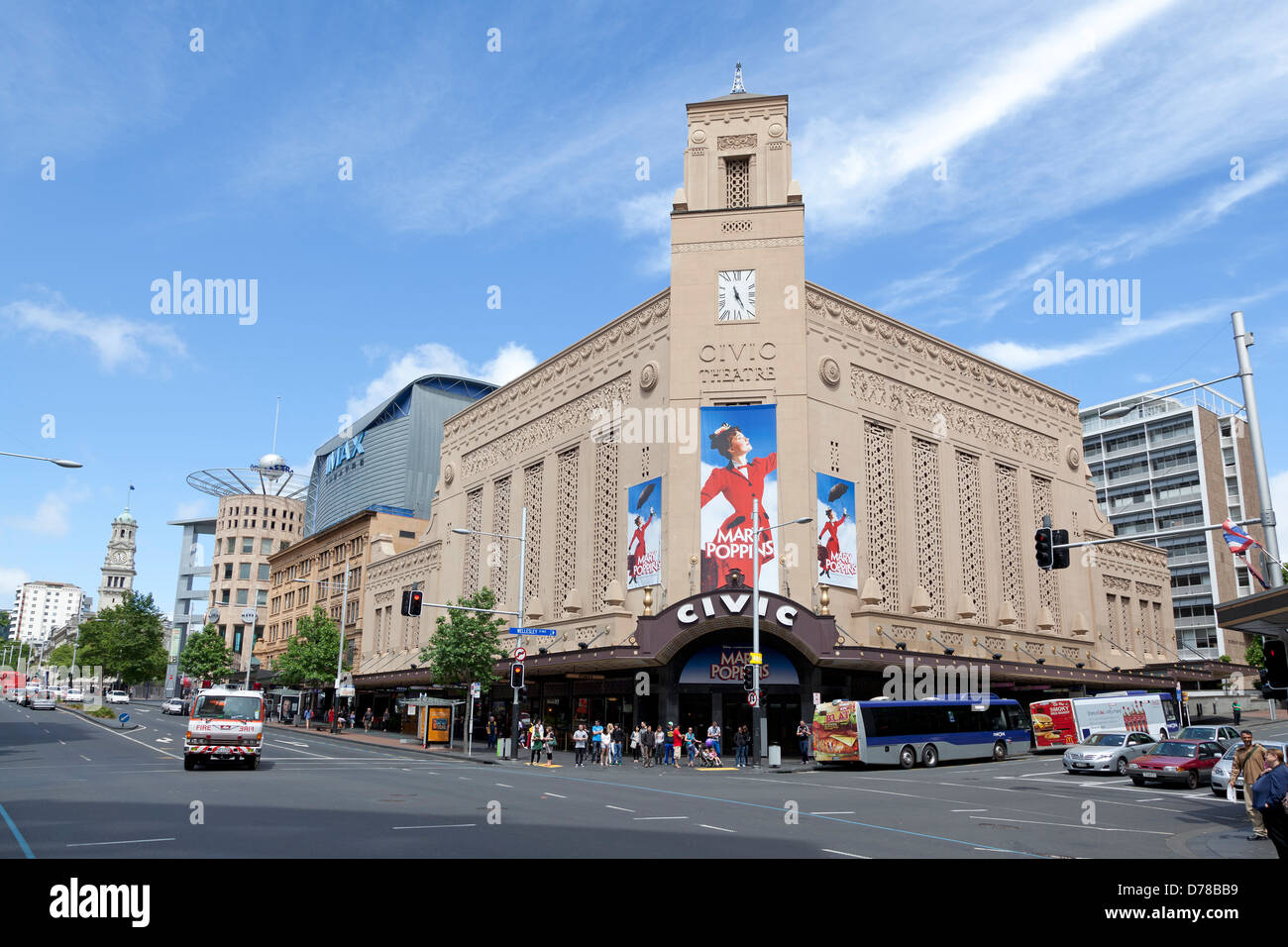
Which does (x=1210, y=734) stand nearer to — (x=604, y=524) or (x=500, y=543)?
(x=604, y=524)

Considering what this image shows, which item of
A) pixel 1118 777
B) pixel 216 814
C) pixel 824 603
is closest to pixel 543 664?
pixel 824 603

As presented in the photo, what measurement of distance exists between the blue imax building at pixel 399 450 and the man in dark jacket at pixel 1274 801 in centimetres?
10068

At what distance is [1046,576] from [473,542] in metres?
36.8

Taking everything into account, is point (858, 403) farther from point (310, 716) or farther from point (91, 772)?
point (310, 716)

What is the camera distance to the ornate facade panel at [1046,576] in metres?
56.7

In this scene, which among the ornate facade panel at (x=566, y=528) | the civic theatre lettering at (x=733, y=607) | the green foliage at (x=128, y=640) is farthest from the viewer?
the green foliage at (x=128, y=640)

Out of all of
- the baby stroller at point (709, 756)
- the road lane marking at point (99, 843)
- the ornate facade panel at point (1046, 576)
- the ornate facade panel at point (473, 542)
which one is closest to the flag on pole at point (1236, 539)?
the road lane marking at point (99, 843)

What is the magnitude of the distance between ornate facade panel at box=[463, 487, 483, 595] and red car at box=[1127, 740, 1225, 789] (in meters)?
41.0

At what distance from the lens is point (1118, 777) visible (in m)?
31.8

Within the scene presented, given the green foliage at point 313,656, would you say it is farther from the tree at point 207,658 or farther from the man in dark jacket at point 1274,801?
the man in dark jacket at point 1274,801

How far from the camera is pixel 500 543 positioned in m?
59.9

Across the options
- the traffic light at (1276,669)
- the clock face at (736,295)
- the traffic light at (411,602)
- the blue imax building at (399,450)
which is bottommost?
the traffic light at (1276,669)

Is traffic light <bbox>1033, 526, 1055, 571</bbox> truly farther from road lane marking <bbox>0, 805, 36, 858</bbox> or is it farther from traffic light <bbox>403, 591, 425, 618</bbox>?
traffic light <bbox>403, 591, 425, 618</bbox>

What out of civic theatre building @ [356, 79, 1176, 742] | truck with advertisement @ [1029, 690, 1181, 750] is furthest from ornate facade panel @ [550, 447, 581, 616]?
truck with advertisement @ [1029, 690, 1181, 750]
